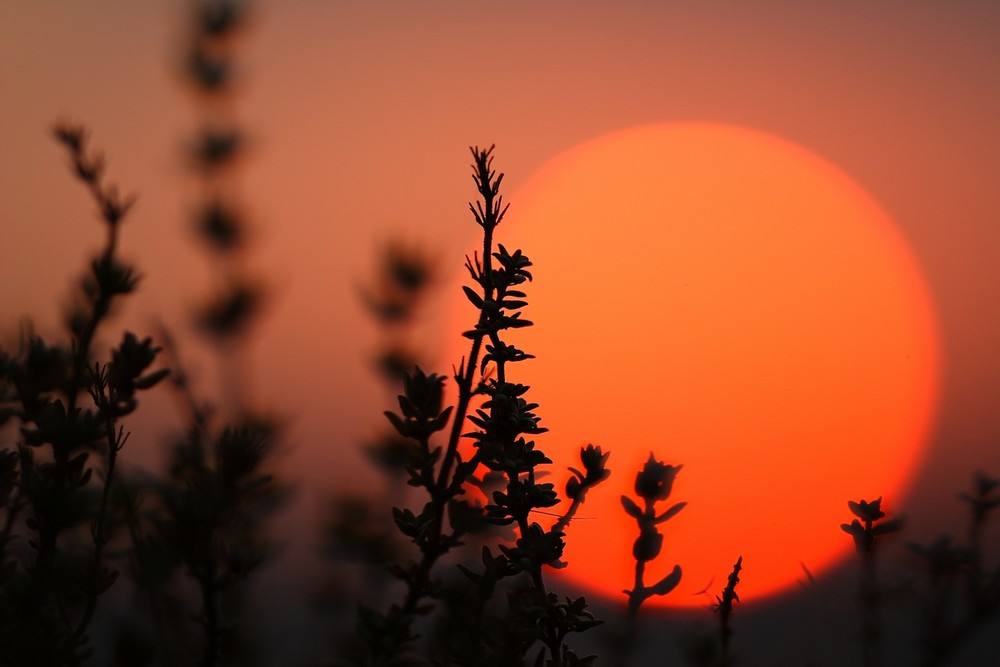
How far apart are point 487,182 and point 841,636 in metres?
1.18

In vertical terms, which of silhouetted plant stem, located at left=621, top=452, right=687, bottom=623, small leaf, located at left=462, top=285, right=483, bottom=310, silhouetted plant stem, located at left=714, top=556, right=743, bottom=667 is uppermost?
small leaf, located at left=462, top=285, right=483, bottom=310

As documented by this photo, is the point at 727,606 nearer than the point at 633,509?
Yes

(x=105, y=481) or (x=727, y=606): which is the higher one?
(x=105, y=481)

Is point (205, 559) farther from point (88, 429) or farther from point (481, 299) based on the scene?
point (481, 299)

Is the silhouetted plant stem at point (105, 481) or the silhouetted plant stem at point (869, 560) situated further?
the silhouetted plant stem at point (869, 560)

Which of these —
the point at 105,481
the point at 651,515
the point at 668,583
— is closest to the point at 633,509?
the point at 651,515

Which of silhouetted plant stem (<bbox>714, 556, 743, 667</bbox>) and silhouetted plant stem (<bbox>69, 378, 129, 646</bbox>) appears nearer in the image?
silhouetted plant stem (<bbox>69, 378, 129, 646</bbox>)

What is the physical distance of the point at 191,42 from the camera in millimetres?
7555

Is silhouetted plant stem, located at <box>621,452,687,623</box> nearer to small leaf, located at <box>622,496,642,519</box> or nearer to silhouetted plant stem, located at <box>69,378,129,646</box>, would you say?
small leaf, located at <box>622,496,642,519</box>

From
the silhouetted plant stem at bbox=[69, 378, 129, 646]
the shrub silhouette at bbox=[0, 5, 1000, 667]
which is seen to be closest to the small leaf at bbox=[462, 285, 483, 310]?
the shrub silhouette at bbox=[0, 5, 1000, 667]

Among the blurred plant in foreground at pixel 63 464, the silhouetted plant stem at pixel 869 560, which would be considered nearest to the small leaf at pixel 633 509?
the silhouetted plant stem at pixel 869 560

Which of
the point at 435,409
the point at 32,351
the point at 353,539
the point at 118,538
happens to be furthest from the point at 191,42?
the point at 435,409

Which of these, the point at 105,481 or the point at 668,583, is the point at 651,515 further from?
the point at 105,481

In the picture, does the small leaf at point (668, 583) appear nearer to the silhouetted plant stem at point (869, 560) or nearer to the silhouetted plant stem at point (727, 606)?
the silhouetted plant stem at point (727, 606)
